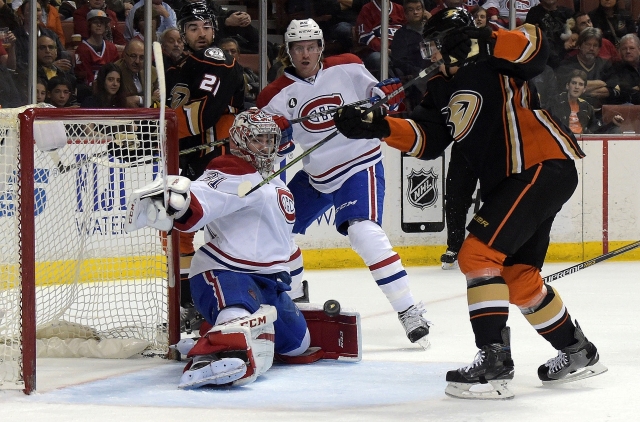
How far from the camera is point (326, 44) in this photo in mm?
6348

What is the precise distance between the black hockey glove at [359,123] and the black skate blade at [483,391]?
29.7 inches

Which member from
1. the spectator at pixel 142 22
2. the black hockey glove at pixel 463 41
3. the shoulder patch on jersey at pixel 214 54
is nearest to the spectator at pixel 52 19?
the spectator at pixel 142 22

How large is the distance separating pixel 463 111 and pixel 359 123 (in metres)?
0.30

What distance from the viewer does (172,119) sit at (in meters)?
3.52

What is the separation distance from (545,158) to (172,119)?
121cm

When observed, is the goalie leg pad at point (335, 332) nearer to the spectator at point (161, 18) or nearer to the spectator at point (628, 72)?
the spectator at point (161, 18)

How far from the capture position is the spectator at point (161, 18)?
5766 millimetres

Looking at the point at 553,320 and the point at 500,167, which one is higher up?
the point at 500,167

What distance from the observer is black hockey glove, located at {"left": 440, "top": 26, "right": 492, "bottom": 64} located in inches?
113

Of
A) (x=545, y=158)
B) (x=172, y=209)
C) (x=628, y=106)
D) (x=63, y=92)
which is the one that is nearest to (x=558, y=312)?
(x=545, y=158)

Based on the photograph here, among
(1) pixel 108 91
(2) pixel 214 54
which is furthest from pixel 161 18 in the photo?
(2) pixel 214 54

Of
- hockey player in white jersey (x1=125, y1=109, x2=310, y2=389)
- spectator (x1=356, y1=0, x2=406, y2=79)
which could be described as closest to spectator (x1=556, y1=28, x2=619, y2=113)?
spectator (x1=356, y1=0, x2=406, y2=79)

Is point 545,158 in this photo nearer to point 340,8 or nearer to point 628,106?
point 340,8

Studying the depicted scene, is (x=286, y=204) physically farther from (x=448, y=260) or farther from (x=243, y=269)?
(x=448, y=260)
